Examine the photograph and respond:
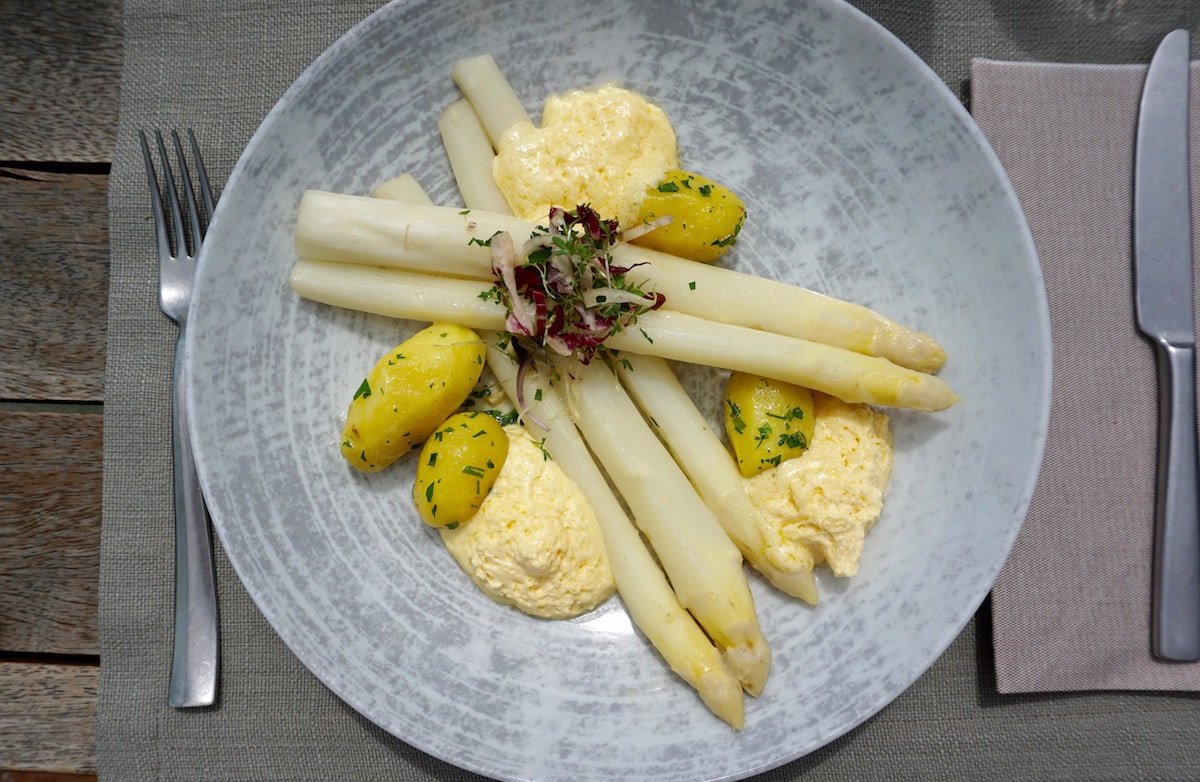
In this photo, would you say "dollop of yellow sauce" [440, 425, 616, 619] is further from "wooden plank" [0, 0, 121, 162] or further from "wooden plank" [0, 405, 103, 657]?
"wooden plank" [0, 0, 121, 162]

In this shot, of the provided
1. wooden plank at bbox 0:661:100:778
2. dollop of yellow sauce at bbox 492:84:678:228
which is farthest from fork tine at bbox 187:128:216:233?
wooden plank at bbox 0:661:100:778

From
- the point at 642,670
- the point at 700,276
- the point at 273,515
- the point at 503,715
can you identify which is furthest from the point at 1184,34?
the point at 273,515

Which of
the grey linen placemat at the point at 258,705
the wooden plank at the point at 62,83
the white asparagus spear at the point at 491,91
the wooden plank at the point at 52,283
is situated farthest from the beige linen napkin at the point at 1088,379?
the wooden plank at the point at 52,283

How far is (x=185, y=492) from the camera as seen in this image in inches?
91.4

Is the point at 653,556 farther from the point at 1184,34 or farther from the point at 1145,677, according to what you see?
the point at 1184,34

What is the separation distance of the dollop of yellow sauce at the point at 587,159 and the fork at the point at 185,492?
1.09m

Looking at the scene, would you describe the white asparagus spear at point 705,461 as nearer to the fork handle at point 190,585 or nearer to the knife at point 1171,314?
the knife at point 1171,314

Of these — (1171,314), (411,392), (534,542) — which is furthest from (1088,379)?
(411,392)

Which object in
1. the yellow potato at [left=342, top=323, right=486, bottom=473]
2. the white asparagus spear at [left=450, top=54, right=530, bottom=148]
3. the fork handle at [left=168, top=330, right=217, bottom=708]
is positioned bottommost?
the fork handle at [left=168, top=330, right=217, bottom=708]

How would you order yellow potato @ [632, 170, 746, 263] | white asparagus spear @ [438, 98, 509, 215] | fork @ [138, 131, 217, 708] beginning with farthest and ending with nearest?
fork @ [138, 131, 217, 708], white asparagus spear @ [438, 98, 509, 215], yellow potato @ [632, 170, 746, 263]

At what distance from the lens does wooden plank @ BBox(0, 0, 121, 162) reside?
2469 millimetres

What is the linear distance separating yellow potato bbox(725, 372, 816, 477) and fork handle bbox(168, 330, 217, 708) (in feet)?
5.92

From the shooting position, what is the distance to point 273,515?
2.21 metres

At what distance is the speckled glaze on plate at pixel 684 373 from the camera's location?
6.99 feet
